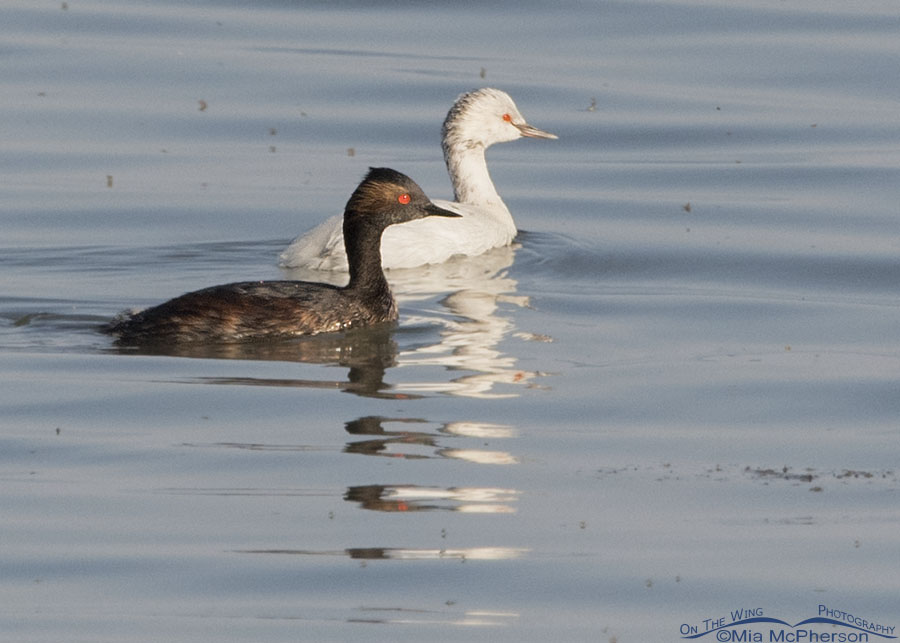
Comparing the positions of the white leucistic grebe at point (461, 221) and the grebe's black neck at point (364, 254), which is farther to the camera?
the white leucistic grebe at point (461, 221)

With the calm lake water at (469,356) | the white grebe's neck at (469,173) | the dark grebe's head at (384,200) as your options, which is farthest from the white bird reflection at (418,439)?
the white grebe's neck at (469,173)

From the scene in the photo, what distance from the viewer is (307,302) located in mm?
12023

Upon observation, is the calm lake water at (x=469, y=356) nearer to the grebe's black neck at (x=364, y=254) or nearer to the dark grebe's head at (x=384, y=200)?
the grebe's black neck at (x=364, y=254)

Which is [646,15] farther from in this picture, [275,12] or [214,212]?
[214,212]

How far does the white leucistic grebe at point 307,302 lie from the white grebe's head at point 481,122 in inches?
150

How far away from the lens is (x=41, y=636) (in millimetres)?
6785

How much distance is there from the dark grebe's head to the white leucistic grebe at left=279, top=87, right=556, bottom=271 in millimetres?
1228

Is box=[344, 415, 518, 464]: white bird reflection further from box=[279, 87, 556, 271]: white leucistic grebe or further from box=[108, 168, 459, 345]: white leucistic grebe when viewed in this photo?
box=[279, 87, 556, 271]: white leucistic grebe

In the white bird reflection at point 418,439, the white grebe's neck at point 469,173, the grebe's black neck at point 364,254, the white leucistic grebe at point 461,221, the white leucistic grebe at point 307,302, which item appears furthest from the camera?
the white grebe's neck at point 469,173

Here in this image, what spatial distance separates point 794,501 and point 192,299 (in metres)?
4.63

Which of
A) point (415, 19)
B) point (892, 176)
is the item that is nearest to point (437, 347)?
point (892, 176)

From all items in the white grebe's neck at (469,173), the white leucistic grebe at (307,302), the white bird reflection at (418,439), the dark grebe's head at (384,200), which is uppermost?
the white grebe's neck at (469,173)

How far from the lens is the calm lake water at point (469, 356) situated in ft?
24.4

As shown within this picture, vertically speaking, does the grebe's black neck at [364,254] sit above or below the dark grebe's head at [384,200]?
below
